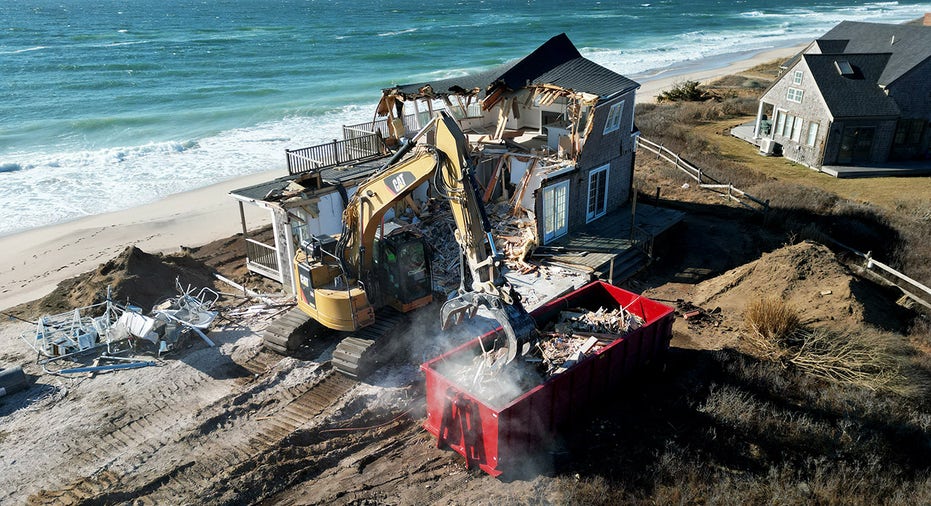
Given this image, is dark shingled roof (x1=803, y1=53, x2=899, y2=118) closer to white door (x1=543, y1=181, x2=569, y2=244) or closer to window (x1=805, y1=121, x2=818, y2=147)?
window (x1=805, y1=121, x2=818, y2=147)

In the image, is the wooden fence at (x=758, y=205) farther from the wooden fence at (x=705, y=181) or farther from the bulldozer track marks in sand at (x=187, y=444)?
the bulldozer track marks in sand at (x=187, y=444)

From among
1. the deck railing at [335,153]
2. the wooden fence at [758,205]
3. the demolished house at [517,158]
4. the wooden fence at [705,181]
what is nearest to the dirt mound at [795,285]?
the wooden fence at [758,205]

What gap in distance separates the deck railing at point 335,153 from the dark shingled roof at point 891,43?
25.0 metres

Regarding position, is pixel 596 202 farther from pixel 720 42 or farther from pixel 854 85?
pixel 720 42

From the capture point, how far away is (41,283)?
2214cm

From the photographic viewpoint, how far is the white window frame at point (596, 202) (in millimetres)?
22250

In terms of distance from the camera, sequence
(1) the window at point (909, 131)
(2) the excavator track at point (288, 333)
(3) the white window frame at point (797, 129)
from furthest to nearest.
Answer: (3) the white window frame at point (797, 129) < (1) the window at point (909, 131) < (2) the excavator track at point (288, 333)

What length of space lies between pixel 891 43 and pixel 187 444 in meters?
38.1

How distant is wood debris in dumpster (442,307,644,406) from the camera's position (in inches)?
485

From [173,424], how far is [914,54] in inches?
1410

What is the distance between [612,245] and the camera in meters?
20.9

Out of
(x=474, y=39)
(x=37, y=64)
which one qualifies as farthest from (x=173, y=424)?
(x=474, y=39)

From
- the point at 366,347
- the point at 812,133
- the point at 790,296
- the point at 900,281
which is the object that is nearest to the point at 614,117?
the point at 790,296

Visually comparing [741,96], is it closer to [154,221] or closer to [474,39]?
[154,221]
